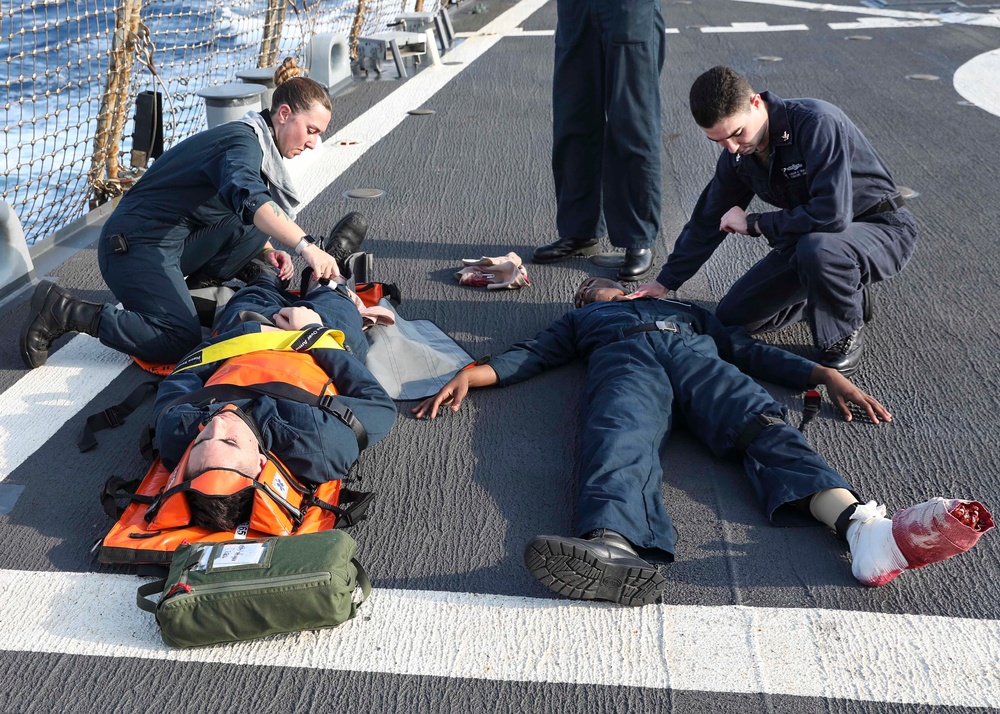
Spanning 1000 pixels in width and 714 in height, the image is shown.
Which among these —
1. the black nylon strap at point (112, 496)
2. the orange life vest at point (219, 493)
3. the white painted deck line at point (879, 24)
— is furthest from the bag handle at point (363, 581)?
the white painted deck line at point (879, 24)

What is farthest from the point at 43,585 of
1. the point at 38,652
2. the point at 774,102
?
the point at 774,102

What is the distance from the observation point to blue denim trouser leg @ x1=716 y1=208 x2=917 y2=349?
3262 millimetres

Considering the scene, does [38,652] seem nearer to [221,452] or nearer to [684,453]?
[221,452]

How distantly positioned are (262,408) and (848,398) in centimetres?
194

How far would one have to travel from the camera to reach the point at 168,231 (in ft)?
11.8

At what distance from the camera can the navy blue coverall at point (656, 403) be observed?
8.32ft

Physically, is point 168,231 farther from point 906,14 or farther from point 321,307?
point 906,14

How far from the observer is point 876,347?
357 centimetres

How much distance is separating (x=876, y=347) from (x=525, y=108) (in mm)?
4384

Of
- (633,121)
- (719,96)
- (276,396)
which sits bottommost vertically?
(276,396)

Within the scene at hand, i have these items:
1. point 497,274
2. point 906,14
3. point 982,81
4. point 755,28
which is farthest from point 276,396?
point 906,14

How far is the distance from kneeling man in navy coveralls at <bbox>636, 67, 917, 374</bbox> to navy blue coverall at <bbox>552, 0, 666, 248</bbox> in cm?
64

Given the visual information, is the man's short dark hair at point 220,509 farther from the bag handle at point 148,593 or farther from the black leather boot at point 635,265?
the black leather boot at point 635,265

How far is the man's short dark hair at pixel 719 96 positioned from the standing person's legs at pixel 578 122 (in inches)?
47.0
